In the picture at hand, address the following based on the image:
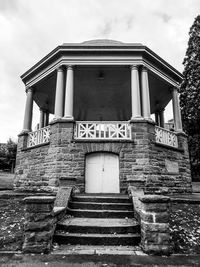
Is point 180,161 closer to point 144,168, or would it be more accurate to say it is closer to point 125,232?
point 144,168

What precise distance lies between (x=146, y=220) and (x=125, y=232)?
30.1 inches

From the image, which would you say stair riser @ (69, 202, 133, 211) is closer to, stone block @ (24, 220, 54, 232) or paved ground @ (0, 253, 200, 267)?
stone block @ (24, 220, 54, 232)

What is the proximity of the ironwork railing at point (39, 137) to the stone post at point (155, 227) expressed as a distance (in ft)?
19.2

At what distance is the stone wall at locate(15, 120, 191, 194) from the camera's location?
7.68 metres

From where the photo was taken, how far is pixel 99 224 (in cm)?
438

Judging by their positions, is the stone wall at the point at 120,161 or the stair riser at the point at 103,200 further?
the stone wall at the point at 120,161

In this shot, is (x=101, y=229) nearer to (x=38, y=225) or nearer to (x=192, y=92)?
(x=38, y=225)

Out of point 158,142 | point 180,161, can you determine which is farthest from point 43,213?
point 180,161

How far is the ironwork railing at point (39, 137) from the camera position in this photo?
28.9 ft

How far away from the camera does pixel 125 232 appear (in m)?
4.21

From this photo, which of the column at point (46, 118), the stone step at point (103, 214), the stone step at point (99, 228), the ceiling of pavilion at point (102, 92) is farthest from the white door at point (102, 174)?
the column at point (46, 118)

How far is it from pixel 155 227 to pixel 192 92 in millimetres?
14117

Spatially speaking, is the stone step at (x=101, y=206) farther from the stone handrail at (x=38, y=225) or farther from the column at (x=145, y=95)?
the column at (x=145, y=95)

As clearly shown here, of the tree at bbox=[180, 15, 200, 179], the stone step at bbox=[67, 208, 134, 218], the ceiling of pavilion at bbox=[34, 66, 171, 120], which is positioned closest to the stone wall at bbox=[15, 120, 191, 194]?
the stone step at bbox=[67, 208, 134, 218]
